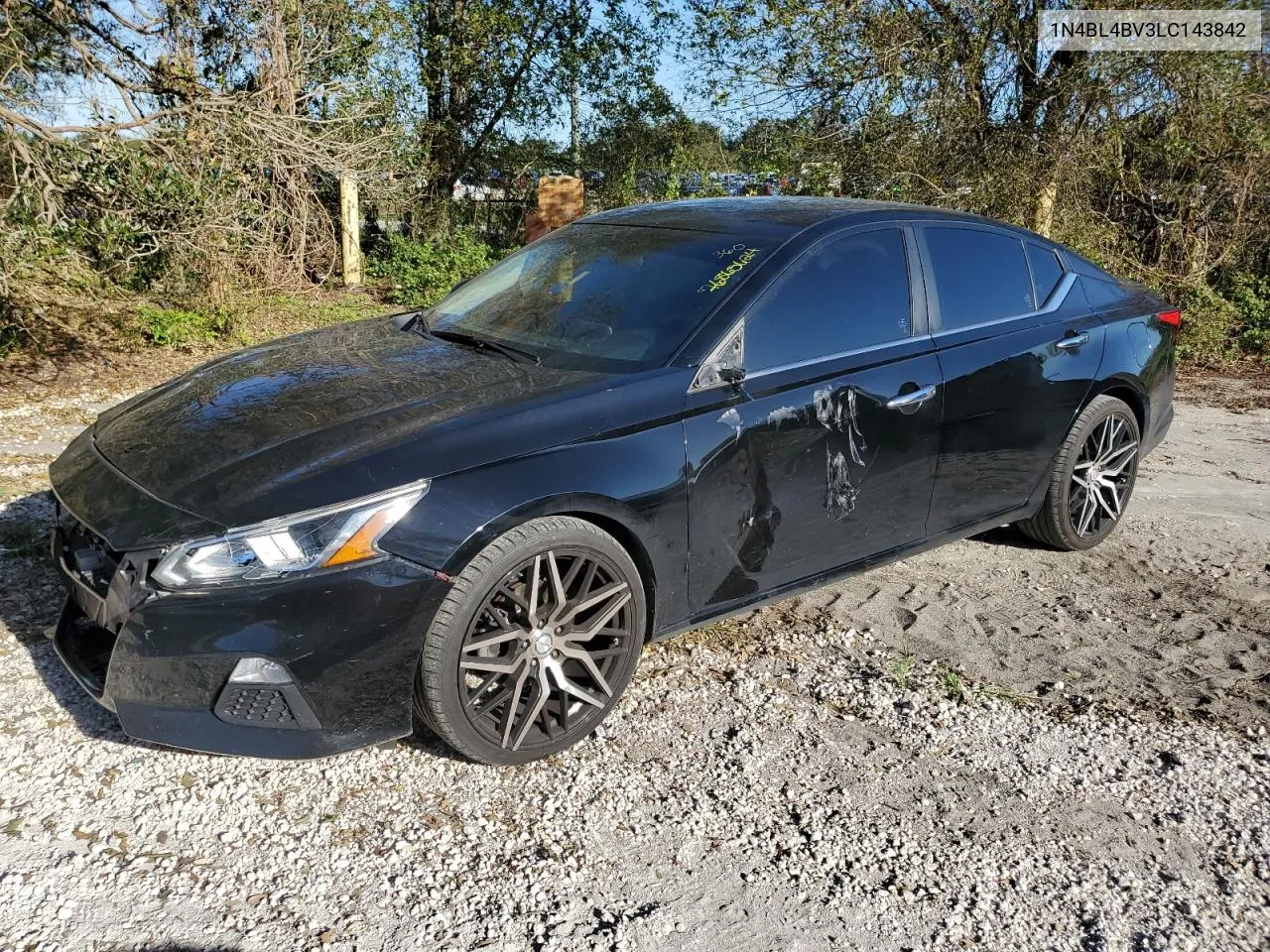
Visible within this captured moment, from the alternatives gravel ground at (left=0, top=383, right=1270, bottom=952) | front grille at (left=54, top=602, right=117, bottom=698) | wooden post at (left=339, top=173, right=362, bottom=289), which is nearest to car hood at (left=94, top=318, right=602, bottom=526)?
front grille at (left=54, top=602, right=117, bottom=698)

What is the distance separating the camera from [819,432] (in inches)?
141

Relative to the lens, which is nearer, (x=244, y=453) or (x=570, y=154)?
(x=244, y=453)

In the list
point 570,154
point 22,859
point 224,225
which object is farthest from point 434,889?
point 570,154

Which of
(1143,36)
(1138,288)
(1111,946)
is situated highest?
(1143,36)

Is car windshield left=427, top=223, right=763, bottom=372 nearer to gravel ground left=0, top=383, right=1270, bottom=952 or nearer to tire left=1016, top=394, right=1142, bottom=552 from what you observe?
gravel ground left=0, top=383, right=1270, bottom=952

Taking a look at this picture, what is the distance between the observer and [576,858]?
2725mm

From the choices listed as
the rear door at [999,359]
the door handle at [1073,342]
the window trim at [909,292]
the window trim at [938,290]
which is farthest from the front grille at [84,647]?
the door handle at [1073,342]

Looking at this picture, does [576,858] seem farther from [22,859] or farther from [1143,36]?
[1143,36]

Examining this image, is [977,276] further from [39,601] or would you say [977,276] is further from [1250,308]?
[1250,308]

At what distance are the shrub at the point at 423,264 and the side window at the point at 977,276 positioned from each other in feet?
30.6

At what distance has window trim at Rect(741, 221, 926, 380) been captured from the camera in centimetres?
350

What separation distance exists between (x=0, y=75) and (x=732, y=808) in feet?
23.2

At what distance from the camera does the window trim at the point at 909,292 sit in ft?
11.5

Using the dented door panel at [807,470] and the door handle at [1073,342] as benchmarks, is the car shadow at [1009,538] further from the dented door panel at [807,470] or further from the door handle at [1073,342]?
the dented door panel at [807,470]
